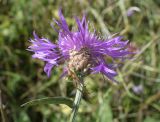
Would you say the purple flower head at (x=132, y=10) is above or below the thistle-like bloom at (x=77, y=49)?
below

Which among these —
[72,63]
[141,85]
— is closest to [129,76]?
[141,85]

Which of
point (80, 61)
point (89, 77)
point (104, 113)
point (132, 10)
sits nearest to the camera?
point (80, 61)

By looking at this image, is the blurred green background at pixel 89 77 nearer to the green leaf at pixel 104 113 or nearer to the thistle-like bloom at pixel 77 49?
the green leaf at pixel 104 113

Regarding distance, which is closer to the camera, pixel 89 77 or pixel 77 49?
pixel 77 49

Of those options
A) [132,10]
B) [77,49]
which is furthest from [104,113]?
[132,10]

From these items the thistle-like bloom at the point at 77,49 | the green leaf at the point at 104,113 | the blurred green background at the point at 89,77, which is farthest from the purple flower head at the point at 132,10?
the thistle-like bloom at the point at 77,49

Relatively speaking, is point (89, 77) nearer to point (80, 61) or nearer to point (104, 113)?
point (104, 113)
